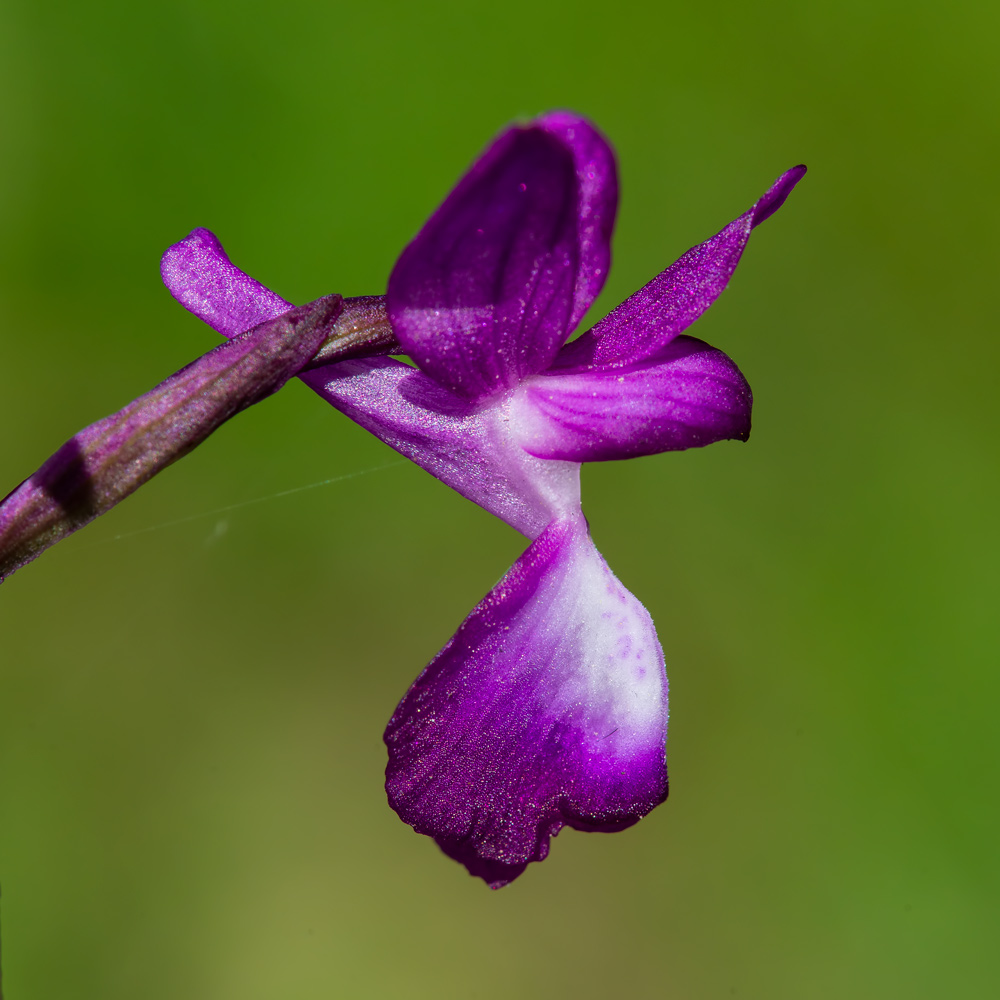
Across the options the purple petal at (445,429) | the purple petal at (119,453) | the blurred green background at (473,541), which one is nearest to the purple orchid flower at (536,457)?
the purple petal at (445,429)

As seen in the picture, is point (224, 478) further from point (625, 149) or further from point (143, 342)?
point (625, 149)

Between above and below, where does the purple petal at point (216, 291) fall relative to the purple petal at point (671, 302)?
above

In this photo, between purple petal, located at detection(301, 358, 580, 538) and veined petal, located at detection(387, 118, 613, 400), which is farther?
purple petal, located at detection(301, 358, 580, 538)

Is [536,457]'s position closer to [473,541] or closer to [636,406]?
[636,406]

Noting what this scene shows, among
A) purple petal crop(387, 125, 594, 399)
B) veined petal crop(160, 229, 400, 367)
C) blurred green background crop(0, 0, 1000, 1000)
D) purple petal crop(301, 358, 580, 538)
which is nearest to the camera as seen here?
purple petal crop(387, 125, 594, 399)

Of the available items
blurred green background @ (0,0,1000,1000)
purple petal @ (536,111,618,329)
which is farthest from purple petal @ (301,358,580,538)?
blurred green background @ (0,0,1000,1000)

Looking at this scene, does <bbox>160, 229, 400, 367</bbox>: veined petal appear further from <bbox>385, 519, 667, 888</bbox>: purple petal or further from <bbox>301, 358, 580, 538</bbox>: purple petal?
<bbox>385, 519, 667, 888</bbox>: purple petal

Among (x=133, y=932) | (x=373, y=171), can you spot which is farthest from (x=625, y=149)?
(x=133, y=932)

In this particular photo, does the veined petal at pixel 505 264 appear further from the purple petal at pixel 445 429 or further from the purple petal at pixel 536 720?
the purple petal at pixel 536 720
